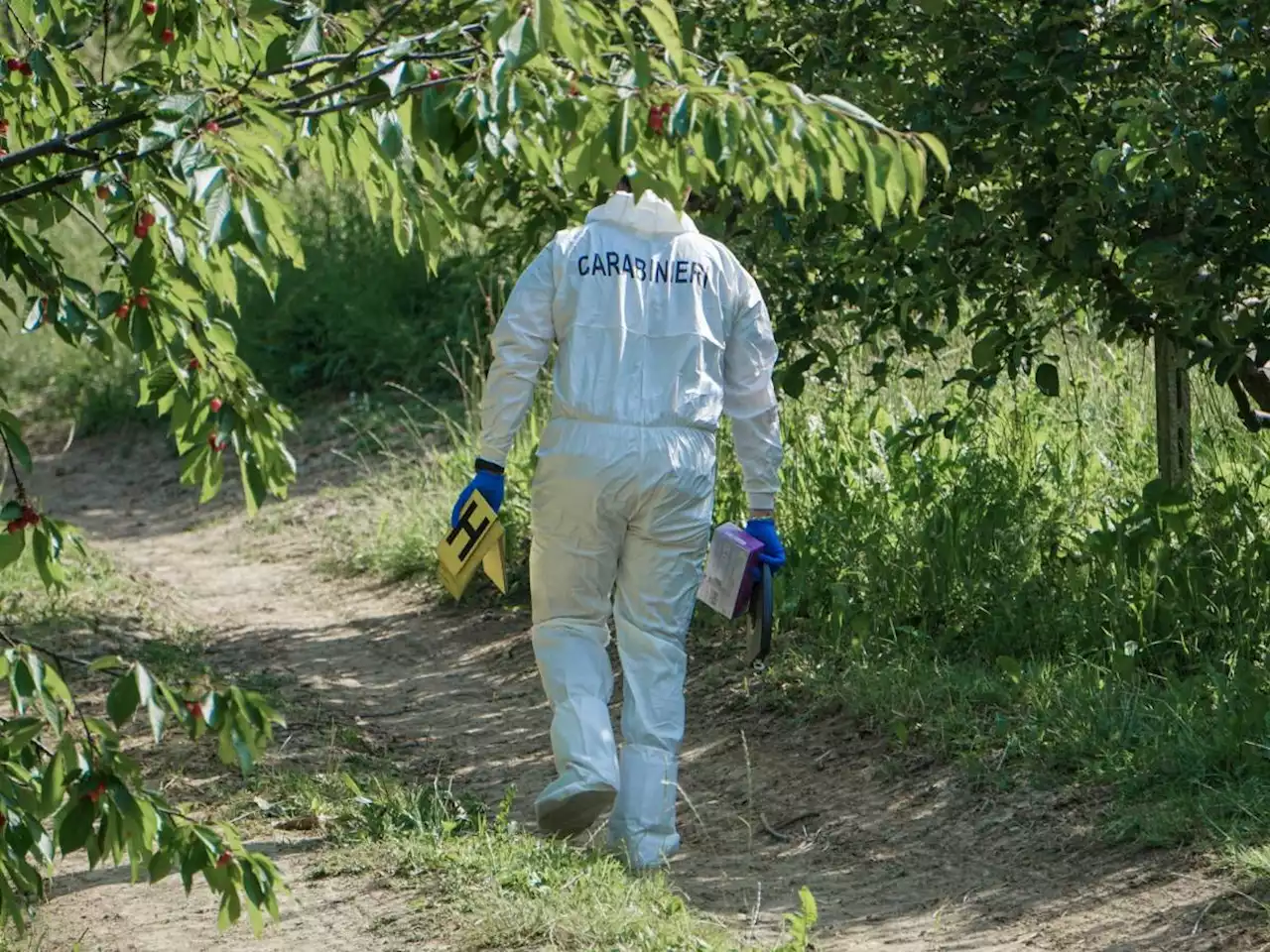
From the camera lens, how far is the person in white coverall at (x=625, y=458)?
14.9 feet

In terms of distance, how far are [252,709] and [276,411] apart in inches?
32.0

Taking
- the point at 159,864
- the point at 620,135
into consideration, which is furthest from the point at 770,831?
the point at 620,135

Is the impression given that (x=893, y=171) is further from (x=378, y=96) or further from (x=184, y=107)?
(x=184, y=107)

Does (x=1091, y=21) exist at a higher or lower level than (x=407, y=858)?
higher

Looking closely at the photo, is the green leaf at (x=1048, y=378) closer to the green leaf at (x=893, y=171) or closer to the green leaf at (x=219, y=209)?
the green leaf at (x=893, y=171)

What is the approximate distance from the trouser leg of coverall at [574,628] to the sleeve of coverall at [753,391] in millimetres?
450

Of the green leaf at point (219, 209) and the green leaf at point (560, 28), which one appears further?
the green leaf at point (219, 209)

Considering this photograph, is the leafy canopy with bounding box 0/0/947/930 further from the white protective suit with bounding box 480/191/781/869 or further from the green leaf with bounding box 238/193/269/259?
the white protective suit with bounding box 480/191/781/869

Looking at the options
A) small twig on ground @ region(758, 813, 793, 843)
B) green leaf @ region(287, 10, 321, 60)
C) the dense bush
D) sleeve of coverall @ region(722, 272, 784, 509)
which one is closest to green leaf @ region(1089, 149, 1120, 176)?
sleeve of coverall @ region(722, 272, 784, 509)

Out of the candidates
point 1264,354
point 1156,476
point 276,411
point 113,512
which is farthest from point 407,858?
point 113,512

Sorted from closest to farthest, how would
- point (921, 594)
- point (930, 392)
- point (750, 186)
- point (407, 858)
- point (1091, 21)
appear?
point (750, 186), point (407, 858), point (1091, 21), point (921, 594), point (930, 392)

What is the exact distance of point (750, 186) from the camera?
2826 millimetres

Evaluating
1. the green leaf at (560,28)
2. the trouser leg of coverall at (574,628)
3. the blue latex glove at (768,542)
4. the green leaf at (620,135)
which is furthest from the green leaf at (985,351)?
the green leaf at (560,28)

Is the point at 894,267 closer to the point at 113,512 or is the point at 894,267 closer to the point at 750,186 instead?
the point at 750,186
